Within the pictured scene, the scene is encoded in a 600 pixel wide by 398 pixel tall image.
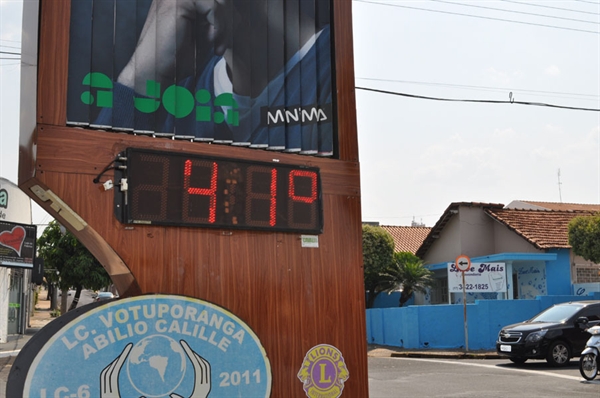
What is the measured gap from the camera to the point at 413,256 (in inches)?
1238

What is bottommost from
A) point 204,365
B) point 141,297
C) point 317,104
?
point 204,365

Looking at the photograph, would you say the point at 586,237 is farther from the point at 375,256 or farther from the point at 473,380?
the point at 473,380

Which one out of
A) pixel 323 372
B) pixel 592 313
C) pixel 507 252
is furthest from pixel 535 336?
pixel 323 372

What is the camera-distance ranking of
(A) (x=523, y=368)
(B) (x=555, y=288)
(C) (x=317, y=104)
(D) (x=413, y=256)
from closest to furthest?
(C) (x=317, y=104) → (A) (x=523, y=368) → (B) (x=555, y=288) → (D) (x=413, y=256)

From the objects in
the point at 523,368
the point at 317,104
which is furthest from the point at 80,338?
the point at 523,368

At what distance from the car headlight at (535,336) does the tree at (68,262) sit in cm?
2560

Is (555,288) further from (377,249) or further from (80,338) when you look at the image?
(80,338)

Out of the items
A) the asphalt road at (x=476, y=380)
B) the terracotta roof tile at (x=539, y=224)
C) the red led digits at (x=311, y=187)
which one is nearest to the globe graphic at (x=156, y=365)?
the red led digits at (x=311, y=187)

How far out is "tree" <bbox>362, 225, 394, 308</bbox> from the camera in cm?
3152

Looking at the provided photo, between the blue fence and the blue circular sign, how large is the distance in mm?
19390

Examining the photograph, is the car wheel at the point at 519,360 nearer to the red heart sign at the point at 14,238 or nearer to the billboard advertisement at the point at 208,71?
the billboard advertisement at the point at 208,71

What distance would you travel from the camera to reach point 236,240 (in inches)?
224

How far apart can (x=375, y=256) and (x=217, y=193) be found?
1036 inches

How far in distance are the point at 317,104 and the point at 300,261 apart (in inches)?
53.6
